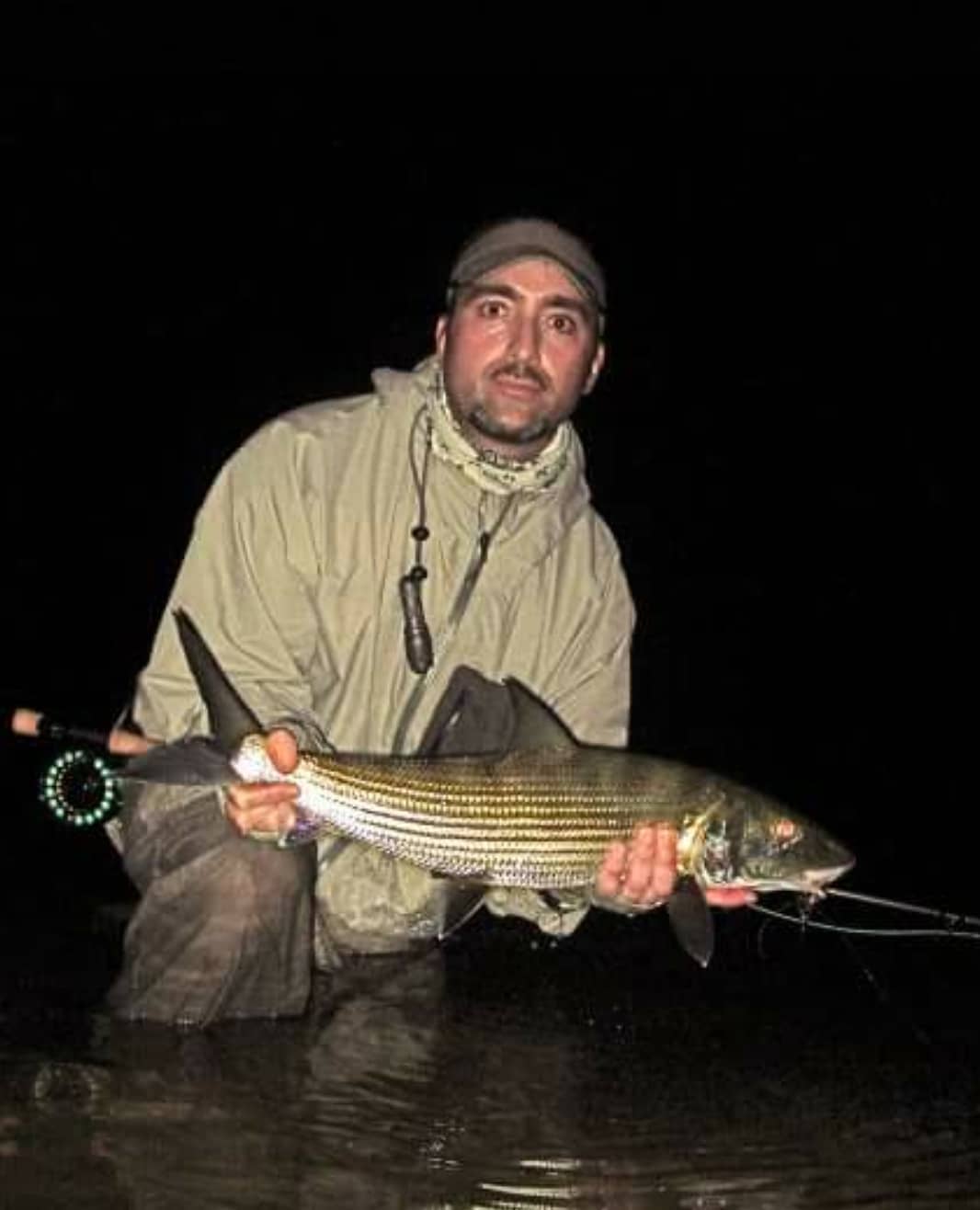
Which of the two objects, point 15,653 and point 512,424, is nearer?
point 512,424

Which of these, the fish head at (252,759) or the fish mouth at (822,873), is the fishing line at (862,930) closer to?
the fish mouth at (822,873)

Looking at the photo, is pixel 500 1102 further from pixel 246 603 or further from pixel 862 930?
pixel 862 930

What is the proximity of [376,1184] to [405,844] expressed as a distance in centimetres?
98

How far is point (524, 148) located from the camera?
7744cm

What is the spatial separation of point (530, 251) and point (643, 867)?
193 centimetres

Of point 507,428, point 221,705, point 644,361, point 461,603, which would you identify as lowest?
point 221,705

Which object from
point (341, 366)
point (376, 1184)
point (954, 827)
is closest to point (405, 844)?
point (376, 1184)

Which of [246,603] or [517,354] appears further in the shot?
[517,354]

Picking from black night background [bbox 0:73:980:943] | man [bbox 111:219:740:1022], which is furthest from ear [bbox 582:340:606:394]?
black night background [bbox 0:73:980:943]

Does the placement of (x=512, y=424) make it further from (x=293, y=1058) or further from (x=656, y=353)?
(x=656, y=353)

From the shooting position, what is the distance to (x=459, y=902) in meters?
4.50

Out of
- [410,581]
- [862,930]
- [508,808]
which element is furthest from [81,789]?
[862,930]

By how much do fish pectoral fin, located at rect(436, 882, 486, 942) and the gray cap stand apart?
1847 millimetres

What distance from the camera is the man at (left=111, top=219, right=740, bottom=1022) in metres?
4.76
